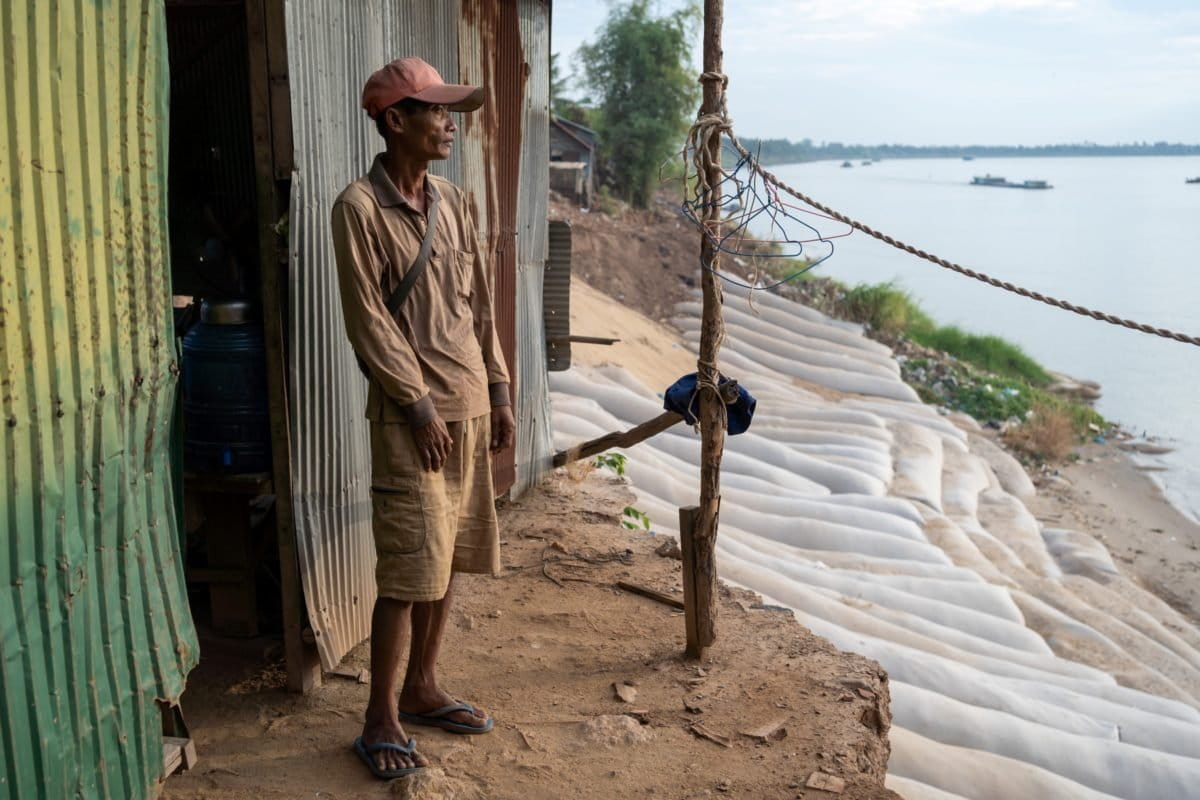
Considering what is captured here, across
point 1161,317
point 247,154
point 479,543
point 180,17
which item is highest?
point 180,17

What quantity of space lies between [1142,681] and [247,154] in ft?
30.1

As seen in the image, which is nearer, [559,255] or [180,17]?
[180,17]

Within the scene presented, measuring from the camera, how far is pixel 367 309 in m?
3.12

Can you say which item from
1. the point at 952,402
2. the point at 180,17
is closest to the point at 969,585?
the point at 180,17

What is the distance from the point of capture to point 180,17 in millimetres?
4098

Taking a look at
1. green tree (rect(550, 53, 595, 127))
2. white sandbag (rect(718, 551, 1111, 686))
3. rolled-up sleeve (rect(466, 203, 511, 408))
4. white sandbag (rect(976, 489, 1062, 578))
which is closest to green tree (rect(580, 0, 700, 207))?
green tree (rect(550, 53, 595, 127))

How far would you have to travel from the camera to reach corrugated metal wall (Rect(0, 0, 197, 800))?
2.38m

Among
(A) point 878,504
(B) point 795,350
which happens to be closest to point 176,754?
(A) point 878,504

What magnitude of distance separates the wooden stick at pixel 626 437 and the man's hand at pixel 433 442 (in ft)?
4.82

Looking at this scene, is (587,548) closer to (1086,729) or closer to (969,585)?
(1086,729)

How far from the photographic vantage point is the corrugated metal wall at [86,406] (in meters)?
2.38

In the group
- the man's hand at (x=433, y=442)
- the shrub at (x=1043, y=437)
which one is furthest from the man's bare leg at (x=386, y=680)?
the shrub at (x=1043, y=437)

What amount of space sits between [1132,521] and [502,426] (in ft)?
53.0

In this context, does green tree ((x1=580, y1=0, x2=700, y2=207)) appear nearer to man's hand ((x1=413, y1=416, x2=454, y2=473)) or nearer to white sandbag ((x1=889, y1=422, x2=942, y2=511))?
white sandbag ((x1=889, y1=422, x2=942, y2=511))
